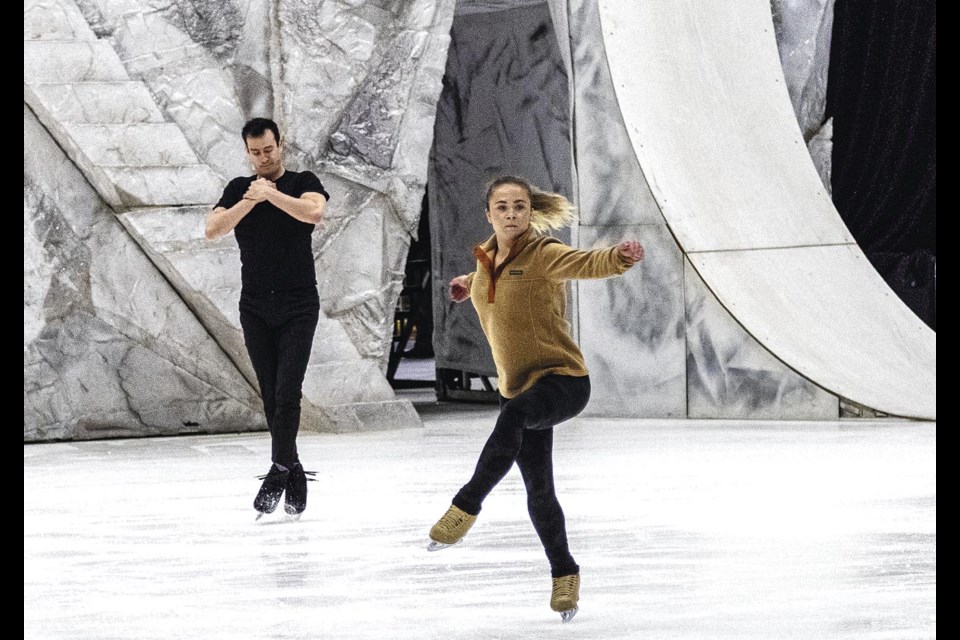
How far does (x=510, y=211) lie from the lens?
11.1 feet

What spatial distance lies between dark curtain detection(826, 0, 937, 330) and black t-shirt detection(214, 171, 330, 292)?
27.0 feet

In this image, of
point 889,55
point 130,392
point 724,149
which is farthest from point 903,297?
point 130,392

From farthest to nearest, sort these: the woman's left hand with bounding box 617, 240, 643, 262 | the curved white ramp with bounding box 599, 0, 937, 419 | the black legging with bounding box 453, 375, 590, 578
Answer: the curved white ramp with bounding box 599, 0, 937, 419
the black legging with bounding box 453, 375, 590, 578
the woman's left hand with bounding box 617, 240, 643, 262

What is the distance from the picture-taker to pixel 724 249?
8.34 meters

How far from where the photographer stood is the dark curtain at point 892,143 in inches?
488

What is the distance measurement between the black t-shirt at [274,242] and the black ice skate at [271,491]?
23.5 inches

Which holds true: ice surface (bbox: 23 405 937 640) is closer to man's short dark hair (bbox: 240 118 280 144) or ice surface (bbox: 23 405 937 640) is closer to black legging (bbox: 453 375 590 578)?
black legging (bbox: 453 375 590 578)

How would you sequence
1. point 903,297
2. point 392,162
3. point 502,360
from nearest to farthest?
point 502,360
point 392,162
point 903,297

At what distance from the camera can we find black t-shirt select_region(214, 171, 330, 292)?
15.9ft

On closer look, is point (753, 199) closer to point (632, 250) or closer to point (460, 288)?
point (460, 288)

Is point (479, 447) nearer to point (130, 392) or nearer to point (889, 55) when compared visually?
point (130, 392)

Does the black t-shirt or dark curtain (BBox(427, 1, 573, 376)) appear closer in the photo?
the black t-shirt

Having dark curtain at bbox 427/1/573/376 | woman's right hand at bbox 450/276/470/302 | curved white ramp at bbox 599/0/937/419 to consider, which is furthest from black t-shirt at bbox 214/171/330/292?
dark curtain at bbox 427/1/573/376
